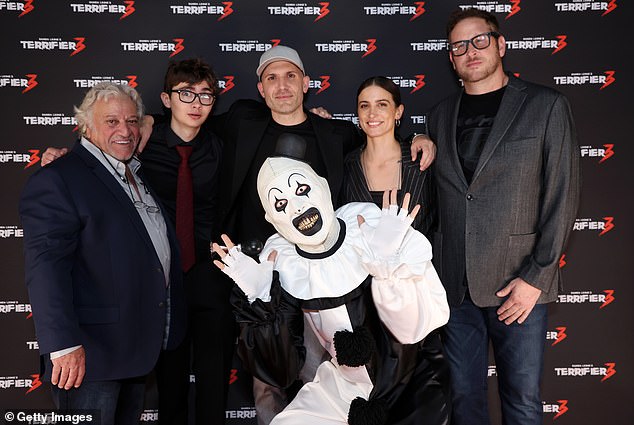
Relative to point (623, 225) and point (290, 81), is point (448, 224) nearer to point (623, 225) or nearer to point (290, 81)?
point (290, 81)

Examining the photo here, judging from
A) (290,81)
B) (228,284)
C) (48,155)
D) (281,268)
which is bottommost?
(228,284)

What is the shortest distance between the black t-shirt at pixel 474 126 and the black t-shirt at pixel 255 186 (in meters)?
0.75

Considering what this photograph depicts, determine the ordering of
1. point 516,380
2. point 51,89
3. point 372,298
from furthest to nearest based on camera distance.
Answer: point 51,89 < point 516,380 < point 372,298

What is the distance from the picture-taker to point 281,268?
2.25 metres

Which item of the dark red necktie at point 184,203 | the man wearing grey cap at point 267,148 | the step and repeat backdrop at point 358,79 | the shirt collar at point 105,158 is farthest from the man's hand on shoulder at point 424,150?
the shirt collar at point 105,158

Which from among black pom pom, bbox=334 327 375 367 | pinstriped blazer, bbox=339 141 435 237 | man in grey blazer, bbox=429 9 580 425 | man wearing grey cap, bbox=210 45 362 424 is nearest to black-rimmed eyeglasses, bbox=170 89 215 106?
man wearing grey cap, bbox=210 45 362 424

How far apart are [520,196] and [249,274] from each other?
4.76 ft

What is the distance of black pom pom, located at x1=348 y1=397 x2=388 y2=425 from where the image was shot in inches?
78.7

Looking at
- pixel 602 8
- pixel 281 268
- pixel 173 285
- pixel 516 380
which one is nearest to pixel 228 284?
pixel 173 285

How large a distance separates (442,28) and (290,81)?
131cm

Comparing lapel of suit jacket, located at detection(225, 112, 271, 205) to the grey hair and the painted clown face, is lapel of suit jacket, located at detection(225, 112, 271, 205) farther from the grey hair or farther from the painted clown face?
the painted clown face

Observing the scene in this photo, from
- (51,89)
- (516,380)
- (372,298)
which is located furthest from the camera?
(51,89)

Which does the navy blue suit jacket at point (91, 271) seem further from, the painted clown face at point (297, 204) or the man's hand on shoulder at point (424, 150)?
the man's hand on shoulder at point (424, 150)

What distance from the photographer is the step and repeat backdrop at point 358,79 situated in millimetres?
3615
